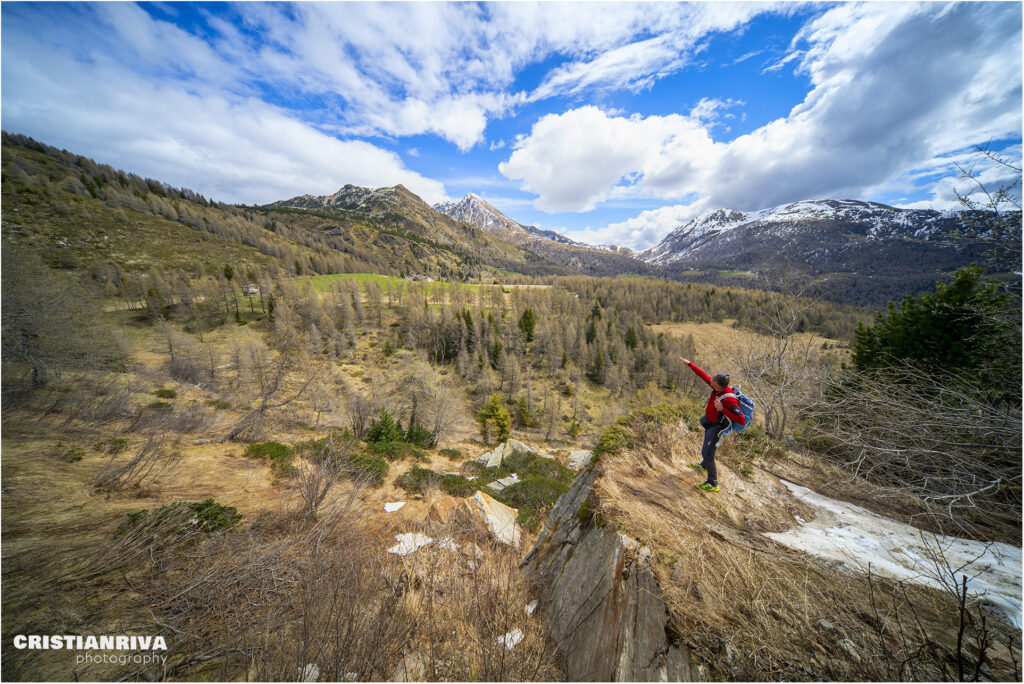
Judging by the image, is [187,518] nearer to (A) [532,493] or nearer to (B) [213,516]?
(B) [213,516]

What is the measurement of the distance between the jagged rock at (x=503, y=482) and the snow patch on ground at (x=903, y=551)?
454 inches

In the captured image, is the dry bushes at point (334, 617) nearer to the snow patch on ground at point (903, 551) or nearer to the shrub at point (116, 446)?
the snow patch on ground at point (903, 551)

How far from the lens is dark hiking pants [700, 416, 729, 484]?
214 inches

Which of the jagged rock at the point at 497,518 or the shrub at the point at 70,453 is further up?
the shrub at the point at 70,453

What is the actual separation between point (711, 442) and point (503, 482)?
12.7m

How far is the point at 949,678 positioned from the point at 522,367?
182ft

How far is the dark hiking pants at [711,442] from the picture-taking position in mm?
5426

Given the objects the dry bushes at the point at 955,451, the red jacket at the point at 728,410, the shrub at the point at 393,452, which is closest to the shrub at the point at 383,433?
the shrub at the point at 393,452

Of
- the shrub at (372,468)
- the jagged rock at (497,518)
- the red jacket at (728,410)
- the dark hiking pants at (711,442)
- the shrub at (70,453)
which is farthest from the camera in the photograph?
the shrub at (372,468)

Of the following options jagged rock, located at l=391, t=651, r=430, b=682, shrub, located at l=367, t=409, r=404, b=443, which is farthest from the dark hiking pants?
shrub, located at l=367, t=409, r=404, b=443

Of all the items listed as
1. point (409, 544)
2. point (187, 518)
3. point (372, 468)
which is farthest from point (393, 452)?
point (409, 544)

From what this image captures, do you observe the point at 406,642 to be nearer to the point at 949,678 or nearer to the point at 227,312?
the point at 949,678

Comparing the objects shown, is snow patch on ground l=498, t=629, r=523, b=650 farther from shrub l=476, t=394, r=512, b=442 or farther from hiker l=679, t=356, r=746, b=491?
shrub l=476, t=394, r=512, b=442

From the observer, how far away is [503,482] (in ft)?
52.7
